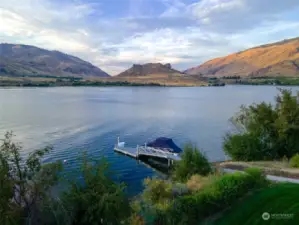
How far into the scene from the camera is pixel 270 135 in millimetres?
35031

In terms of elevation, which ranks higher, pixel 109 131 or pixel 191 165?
pixel 191 165

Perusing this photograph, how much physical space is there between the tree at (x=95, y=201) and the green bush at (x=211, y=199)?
8.10 ft

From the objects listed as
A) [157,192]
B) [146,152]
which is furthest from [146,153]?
[157,192]

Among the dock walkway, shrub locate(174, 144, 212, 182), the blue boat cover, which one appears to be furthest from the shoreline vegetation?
the blue boat cover

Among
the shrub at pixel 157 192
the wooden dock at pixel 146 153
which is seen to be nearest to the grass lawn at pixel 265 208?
the shrub at pixel 157 192

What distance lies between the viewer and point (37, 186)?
11.2 m

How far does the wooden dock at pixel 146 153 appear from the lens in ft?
132

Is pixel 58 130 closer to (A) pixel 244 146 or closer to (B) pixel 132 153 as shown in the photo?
(B) pixel 132 153

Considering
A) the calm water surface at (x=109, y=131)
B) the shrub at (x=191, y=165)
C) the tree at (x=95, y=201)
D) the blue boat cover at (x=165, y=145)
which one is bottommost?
the calm water surface at (x=109, y=131)

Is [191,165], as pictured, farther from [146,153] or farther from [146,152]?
[146,152]

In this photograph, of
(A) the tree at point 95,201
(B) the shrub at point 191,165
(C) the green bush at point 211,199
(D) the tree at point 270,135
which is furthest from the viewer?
(D) the tree at point 270,135

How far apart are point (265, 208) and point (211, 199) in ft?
8.94

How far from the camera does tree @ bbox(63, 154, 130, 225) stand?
39.6 feet

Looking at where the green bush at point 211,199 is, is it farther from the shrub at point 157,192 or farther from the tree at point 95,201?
the tree at point 95,201
